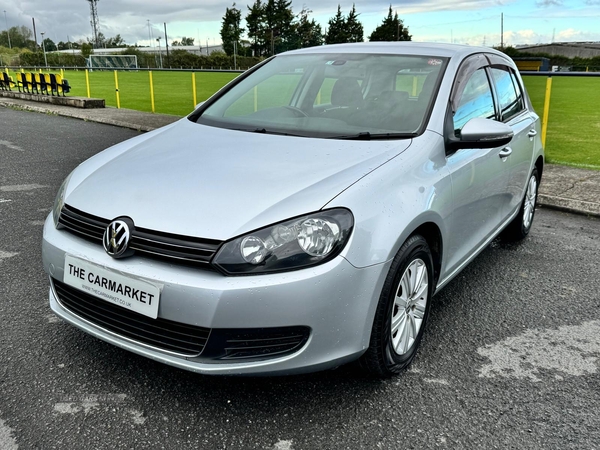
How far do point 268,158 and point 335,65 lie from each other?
3.98 feet

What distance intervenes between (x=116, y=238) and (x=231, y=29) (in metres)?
91.1

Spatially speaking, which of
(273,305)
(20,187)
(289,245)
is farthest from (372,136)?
(20,187)

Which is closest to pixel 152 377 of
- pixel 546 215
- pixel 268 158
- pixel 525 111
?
pixel 268 158

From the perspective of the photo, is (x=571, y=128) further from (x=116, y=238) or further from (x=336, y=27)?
(x=336, y=27)

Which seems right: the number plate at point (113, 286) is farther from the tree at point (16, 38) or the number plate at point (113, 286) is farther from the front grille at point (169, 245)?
the tree at point (16, 38)

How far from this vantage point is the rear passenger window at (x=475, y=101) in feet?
10.0

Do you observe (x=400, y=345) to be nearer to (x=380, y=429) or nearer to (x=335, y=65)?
(x=380, y=429)

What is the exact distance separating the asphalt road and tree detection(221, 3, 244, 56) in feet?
284

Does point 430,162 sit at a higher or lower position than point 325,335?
higher

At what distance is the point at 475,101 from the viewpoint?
3.32m

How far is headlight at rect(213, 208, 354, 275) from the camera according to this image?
1.99 meters

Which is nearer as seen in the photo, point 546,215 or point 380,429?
point 380,429

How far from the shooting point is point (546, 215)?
557cm

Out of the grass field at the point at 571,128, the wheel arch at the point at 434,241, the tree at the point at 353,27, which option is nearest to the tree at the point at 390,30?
the tree at the point at 353,27
